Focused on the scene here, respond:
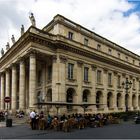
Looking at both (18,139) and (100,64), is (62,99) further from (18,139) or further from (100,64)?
(18,139)

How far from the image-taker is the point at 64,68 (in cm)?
3931

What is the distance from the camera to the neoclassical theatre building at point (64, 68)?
37081 millimetres

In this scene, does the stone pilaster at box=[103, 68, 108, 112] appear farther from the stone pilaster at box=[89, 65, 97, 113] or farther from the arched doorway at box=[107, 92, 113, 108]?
the stone pilaster at box=[89, 65, 97, 113]

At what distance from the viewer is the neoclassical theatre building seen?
37081 mm

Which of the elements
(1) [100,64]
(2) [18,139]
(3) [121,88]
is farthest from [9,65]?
(2) [18,139]

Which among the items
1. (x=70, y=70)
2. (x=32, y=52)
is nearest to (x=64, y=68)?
(x=70, y=70)

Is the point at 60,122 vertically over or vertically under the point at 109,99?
under

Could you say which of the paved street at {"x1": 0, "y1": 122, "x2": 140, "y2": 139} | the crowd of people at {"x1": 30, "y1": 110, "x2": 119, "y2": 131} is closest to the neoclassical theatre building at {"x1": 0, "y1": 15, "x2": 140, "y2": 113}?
the crowd of people at {"x1": 30, "y1": 110, "x2": 119, "y2": 131}

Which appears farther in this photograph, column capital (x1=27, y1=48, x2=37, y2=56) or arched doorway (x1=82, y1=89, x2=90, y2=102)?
arched doorway (x1=82, y1=89, x2=90, y2=102)

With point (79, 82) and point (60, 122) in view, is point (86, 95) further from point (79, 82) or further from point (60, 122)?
point (60, 122)

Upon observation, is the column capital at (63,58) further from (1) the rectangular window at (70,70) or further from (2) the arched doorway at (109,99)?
(2) the arched doorway at (109,99)

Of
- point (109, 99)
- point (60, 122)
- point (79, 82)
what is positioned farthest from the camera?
point (109, 99)

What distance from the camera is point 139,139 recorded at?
16.6m

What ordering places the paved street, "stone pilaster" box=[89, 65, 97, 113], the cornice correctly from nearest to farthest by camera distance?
the paved street → the cornice → "stone pilaster" box=[89, 65, 97, 113]
